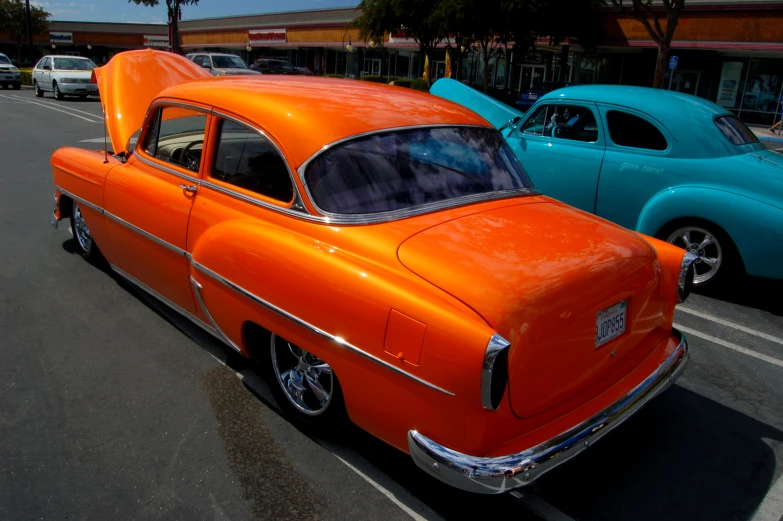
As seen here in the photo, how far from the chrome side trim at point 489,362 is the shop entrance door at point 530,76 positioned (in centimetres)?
3231

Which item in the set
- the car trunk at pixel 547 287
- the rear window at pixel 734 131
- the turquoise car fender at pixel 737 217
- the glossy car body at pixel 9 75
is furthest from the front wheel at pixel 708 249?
the glossy car body at pixel 9 75

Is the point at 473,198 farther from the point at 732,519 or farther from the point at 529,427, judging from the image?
the point at 732,519

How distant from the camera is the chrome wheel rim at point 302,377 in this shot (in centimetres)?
305

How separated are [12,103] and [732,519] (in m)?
25.0

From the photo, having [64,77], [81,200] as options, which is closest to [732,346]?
[81,200]

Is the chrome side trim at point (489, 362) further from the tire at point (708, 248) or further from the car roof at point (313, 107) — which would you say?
the tire at point (708, 248)

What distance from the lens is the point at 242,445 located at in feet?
10.1

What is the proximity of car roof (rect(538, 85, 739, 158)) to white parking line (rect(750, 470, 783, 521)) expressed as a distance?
359cm

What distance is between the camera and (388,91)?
3.94m

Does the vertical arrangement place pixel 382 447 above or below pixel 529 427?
below

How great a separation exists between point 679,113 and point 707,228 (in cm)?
122

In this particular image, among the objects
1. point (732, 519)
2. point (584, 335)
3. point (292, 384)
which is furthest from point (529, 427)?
point (292, 384)

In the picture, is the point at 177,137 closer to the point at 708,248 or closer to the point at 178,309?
the point at 178,309

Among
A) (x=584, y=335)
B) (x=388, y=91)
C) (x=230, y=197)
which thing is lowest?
(x=584, y=335)
